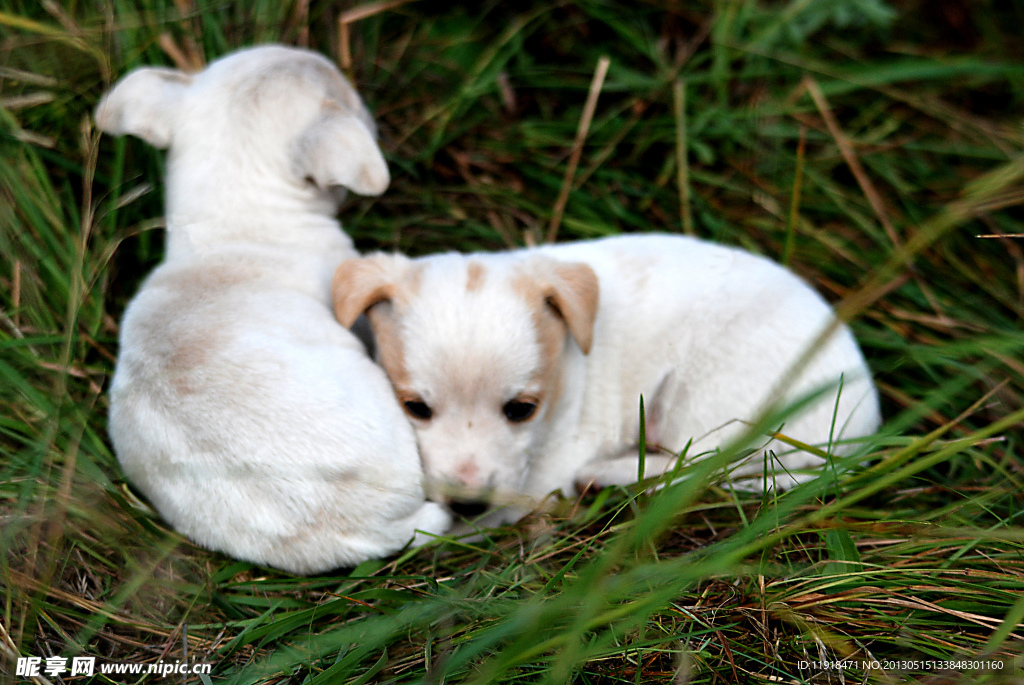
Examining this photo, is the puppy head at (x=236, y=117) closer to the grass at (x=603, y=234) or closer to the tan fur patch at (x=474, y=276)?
the grass at (x=603, y=234)

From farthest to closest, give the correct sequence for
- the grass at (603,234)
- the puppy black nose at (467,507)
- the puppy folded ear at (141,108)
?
→ the puppy folded ear at (141,108) < the puppy black nose at (467,507) < the grass at (603,234)

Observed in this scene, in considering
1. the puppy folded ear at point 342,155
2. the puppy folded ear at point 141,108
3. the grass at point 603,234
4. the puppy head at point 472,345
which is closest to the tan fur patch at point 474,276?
the puppy head at point 472,345

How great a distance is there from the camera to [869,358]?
3.61 metres

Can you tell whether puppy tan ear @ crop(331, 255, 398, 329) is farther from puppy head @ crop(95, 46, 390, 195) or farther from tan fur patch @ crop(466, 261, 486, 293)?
puppy head @ crop(95, 46, 390, 195)

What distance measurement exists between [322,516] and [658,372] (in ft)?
4.86

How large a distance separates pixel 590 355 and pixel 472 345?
659 millimetres

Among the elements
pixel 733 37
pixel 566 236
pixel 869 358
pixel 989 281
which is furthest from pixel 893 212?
pixel 566 236

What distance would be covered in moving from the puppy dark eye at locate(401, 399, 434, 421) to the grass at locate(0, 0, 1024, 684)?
1.51 feet

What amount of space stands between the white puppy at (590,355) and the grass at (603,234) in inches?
9.2

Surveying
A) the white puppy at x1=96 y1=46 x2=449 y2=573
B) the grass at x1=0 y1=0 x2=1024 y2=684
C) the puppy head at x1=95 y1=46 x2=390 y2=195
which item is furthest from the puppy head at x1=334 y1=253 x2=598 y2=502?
the puppy head at x1=95 y1=46 x2=390 y2=195

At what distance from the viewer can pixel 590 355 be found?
10.0ft

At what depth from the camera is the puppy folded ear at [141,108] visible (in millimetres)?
2957

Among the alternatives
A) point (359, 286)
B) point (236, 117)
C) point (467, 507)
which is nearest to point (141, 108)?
point (236, 117)

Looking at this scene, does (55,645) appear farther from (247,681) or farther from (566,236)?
(566,236)
